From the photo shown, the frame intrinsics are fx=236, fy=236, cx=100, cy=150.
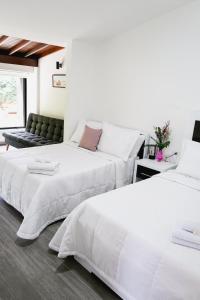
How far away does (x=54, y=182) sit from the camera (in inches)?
95.3

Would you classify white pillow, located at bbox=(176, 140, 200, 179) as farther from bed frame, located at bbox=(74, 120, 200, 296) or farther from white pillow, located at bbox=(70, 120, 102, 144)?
white pillow, located at bbox=(70, 120, 102, 144)

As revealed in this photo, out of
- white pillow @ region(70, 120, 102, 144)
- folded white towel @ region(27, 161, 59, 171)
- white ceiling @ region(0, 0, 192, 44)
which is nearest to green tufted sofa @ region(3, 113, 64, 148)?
white pillow @ region(70, 120, 102, 144)

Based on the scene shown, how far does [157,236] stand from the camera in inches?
59.4

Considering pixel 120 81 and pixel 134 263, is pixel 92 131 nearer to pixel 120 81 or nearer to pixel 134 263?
pixel 120 81

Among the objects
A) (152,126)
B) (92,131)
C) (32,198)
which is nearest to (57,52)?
(92,131)

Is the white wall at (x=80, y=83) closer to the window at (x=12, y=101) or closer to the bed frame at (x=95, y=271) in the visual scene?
the bed frame at (x=95, y=271)

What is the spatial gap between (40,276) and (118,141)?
204 centimetres

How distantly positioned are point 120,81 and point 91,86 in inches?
26.7

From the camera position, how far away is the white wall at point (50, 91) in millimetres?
4977

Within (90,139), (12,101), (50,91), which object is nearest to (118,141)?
(90,139)

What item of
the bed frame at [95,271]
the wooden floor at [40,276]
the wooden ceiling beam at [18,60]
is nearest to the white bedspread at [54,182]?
the wooden floor at [40,276]

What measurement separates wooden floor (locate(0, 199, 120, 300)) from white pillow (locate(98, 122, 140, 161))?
152 centimetres

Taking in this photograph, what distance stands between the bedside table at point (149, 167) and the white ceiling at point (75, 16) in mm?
1925

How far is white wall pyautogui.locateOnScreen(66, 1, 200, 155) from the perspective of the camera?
115 inches
